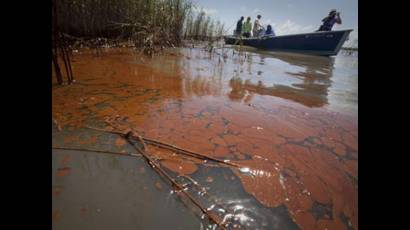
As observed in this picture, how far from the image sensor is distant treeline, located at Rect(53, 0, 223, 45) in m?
5.01

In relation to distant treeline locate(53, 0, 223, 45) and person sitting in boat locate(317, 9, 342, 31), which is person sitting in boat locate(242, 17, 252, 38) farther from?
distant treeline locate(53, 0, 223, 45)

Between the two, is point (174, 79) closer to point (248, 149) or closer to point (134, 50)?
point (248, 149)

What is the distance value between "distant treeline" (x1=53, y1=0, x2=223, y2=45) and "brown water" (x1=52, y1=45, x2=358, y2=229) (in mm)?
3087

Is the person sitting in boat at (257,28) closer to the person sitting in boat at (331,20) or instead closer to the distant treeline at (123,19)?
the person sitting in boat at (331,20)

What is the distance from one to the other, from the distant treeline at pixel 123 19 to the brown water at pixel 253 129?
3.09m

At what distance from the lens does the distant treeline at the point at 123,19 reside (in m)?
5.01

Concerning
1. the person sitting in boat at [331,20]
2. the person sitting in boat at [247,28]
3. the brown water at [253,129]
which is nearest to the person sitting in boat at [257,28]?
the person sitting in boat at [247,28]

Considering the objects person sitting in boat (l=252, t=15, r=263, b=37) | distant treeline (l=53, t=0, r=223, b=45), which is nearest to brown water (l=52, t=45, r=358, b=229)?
distant treeline (l=53, t=0, r=223, b=45)

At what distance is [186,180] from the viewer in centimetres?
112

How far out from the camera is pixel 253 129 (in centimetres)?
177

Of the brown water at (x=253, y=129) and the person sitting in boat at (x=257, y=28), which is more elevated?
the person sitting in boat at (x=257, y=28)
